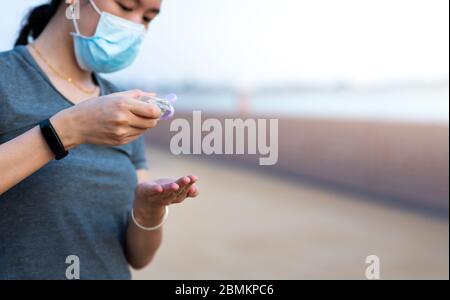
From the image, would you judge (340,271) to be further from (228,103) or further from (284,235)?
(228,103)

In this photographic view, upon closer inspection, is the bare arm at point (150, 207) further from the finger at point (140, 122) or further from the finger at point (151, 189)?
the finger at point (140, 122)

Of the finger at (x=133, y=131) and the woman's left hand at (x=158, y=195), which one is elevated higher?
the finger at (x=133, y=131)

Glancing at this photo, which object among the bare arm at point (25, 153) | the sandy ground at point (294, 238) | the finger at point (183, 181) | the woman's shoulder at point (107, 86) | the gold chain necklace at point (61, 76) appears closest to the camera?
the bare arm at point (25, 153)

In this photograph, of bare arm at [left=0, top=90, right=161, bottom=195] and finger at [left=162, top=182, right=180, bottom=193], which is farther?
finger at [left=162, top=182, right=180, bottom=193]

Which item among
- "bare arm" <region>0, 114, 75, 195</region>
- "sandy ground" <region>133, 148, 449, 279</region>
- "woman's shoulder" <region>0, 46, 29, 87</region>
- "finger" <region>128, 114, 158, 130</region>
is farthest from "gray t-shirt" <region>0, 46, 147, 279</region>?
"sandy ground" <region>133, 148, 449, 279</region>

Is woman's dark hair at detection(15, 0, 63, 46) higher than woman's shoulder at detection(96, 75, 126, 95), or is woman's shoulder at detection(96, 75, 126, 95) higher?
woman's dark hair at detection(15, 0, 63, 46)

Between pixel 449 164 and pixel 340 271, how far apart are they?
210 cm

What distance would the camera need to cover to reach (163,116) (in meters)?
1.11

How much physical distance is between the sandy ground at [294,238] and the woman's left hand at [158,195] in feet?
7.81

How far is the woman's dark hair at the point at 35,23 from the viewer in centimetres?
138

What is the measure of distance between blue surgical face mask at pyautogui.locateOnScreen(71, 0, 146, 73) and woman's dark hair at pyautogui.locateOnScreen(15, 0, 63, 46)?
143mm

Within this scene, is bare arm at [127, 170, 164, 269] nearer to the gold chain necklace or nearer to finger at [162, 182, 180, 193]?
finger at [162, 182, 180, 193]

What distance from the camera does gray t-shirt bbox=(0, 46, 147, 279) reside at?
1.10 meters

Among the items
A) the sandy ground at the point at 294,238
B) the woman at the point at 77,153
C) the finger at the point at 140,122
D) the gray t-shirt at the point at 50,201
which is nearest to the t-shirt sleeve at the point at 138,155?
the woman at the point at 77,153
